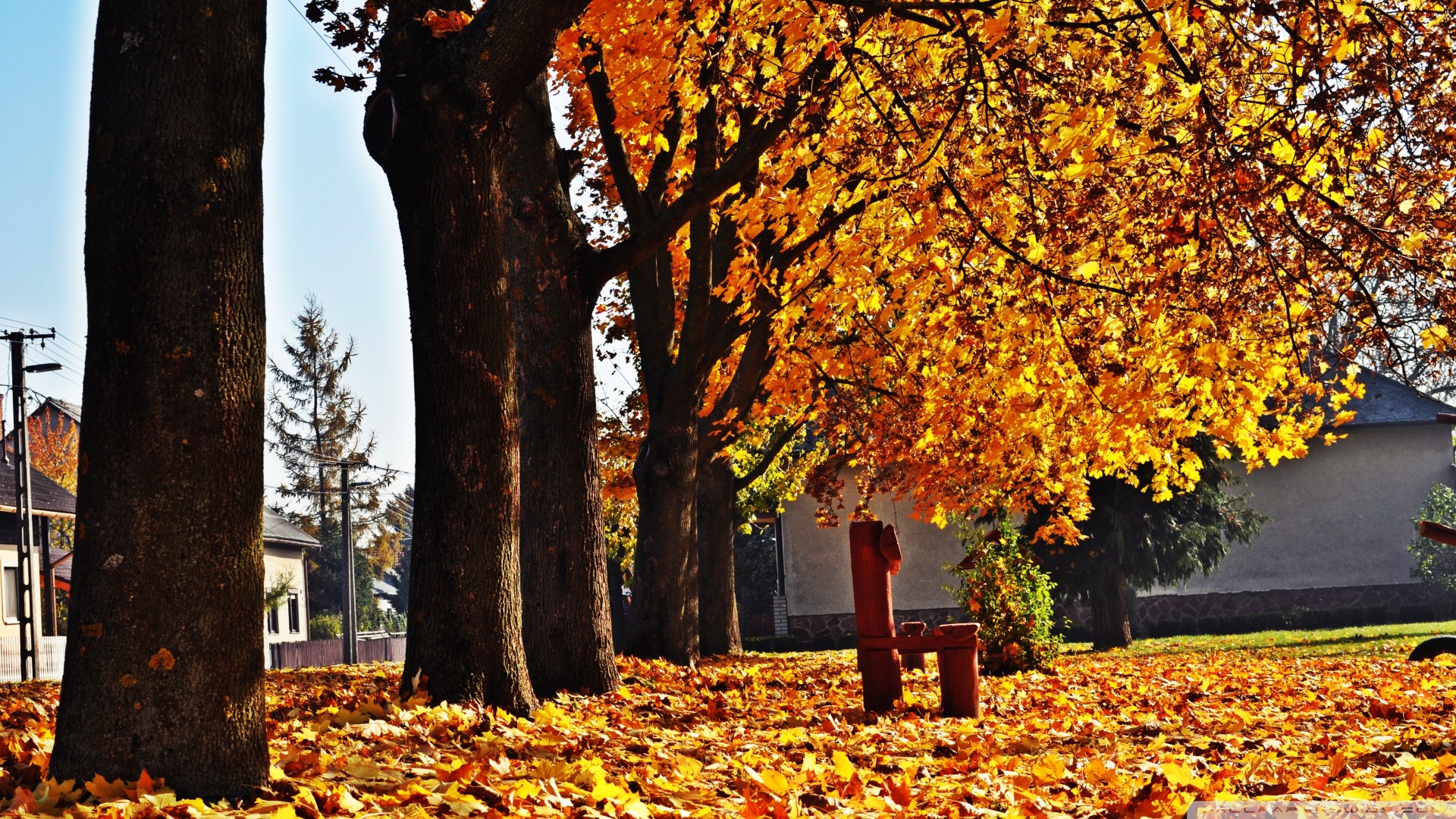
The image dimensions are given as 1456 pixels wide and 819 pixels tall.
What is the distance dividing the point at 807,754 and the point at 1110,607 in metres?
21.1

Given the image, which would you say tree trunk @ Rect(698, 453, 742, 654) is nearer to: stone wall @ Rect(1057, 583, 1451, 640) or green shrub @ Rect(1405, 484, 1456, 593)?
stone wall @ Rect(1057, 583, 1451, 640)

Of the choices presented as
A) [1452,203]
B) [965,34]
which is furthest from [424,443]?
[1452,203]

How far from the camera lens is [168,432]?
4.21 metres

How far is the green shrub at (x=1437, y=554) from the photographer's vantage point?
31500 millimetres

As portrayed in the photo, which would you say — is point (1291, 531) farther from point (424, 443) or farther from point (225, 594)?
point (225, 594)

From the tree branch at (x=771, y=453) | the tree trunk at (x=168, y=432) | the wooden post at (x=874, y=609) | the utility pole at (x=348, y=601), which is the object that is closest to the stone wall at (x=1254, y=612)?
the tree branch at (x=771, y=453)

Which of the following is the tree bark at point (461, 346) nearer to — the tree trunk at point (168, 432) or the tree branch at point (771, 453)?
the tree trunk at point (168, 432)

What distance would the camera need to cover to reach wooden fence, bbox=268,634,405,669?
3641 cm

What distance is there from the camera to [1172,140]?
6.88m

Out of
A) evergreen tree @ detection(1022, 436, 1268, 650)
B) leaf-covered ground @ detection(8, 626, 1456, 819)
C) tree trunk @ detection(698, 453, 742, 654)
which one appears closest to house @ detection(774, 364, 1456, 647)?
evergreen tree @ detection(1022, 436, 1268, 650)

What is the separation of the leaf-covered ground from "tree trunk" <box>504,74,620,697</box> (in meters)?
0.70

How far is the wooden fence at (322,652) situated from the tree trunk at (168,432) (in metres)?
28.7

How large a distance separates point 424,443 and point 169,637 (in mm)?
2641

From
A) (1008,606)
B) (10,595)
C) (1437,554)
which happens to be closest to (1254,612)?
(1437,554)
